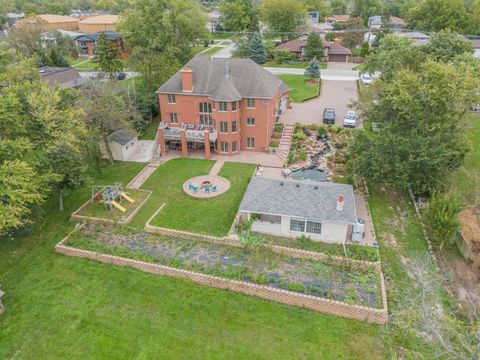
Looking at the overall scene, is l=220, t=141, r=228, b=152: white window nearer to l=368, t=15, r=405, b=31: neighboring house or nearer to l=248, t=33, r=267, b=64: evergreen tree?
l=248, t=33, r=267, b=64: evergreen tree

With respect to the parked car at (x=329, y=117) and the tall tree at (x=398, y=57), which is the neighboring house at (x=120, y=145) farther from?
the tall tree at (x=398, y=57)

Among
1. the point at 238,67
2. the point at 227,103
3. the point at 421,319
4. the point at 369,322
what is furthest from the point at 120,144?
the point at 421,319

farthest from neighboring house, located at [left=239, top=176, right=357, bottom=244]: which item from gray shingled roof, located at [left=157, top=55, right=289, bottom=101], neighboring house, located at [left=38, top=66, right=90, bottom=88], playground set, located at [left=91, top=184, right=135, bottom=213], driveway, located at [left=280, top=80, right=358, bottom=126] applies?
neighboring house, located at [left=38, top=66, right=90, bottom=88]

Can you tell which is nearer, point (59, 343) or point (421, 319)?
point (421, 319)

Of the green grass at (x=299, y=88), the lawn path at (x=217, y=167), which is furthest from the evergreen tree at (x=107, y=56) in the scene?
the green grass at (x=299, y=88)

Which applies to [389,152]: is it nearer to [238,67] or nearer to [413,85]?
[413,85]

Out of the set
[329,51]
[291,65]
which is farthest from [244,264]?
[329,51]

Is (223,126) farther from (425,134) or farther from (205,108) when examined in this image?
(425,134)
